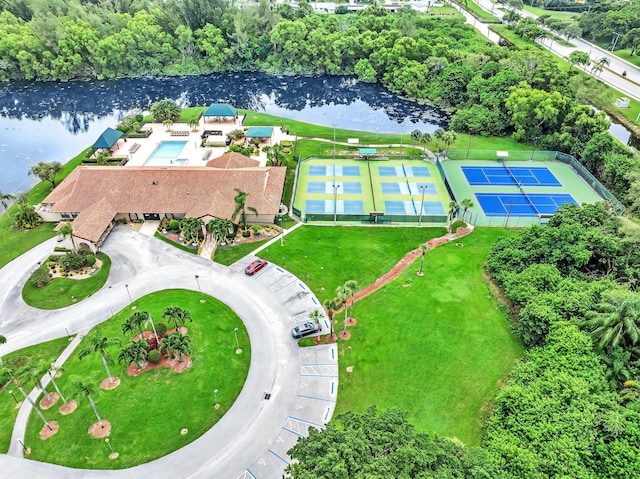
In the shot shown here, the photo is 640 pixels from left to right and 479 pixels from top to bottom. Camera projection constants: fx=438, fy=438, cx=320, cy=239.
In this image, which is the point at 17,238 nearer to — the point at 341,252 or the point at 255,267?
the point at 255,267

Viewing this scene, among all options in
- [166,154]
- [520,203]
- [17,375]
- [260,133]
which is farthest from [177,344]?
[520,203]

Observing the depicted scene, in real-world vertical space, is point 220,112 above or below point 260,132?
below

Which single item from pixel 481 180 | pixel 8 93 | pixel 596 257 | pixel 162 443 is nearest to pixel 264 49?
pixel 8 93

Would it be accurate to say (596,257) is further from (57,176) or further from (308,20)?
(308,20)

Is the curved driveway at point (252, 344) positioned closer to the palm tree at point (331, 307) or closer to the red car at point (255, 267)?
the red car at point (255, 267)

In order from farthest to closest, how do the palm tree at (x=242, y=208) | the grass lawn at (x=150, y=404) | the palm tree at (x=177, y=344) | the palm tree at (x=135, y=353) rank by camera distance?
1. the palm tree at (x=242, y=208)
2. the palm tree at (x=177, y=344)
3. the palm tree at (x=135, y=353)
4. the grass lawn at (x=150, y=404)

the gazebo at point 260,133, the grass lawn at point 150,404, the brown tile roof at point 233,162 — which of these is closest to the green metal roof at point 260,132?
the gazebo at point 260,133

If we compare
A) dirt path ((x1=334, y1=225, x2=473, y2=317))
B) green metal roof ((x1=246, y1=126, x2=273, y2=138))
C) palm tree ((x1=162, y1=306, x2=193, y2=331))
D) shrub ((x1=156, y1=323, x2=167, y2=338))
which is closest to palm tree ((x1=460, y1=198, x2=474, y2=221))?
dirt path ((x1=334, y1=225, x2=473, y2=317))
